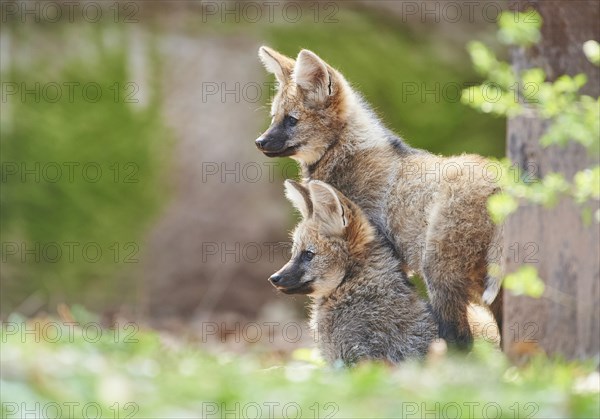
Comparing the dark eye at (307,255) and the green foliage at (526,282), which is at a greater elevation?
the green foliage at (526,282)

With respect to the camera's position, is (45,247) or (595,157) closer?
(595,157)

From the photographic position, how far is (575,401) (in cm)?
326

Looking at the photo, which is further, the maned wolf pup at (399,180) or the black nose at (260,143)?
the black nose at (260,143)

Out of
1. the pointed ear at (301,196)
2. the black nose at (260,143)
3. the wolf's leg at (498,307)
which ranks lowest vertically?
the wolf's leg at (498,307)

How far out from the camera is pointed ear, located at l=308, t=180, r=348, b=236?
5.57 m

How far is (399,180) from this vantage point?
579cm

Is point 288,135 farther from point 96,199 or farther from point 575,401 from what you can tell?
point 96,199

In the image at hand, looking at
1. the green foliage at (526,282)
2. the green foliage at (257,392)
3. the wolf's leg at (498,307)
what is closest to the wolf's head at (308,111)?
the wolf's leg at (498,307)

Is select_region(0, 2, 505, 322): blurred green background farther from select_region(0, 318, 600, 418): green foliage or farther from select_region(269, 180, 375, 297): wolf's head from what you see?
select_region(0, 318, 600, 418): green foliage

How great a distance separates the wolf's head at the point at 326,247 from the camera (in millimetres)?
5621

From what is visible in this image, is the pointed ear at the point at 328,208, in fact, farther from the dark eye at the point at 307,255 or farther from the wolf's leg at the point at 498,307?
the wolf's leg at the point at 498,307

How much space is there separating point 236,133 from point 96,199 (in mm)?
1514

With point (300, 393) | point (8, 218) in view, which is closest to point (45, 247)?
point (8, 218)

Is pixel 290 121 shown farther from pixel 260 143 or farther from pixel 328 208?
pixel 328 208
